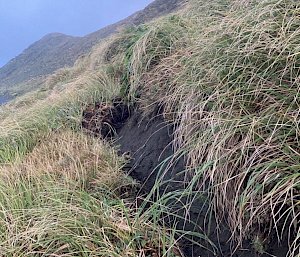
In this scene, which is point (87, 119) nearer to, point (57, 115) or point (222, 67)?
point (57, 115)

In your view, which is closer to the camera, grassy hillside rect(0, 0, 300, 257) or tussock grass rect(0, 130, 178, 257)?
grassy hillside rect(0, 0, 300, 257)

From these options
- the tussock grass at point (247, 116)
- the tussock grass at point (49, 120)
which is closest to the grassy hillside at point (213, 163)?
the tussock grass at point (247, 116)

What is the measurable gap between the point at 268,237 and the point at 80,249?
1.01 metres

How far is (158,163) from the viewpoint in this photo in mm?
3590

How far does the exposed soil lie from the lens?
2570 mm

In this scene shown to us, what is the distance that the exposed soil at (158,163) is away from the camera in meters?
2.57

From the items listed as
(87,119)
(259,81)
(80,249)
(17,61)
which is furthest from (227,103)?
(17,61)

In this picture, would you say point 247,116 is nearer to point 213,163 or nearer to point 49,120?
point 213,163

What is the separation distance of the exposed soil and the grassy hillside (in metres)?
0.05

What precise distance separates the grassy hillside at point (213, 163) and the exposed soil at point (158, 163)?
5 cm

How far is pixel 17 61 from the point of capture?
251 ft

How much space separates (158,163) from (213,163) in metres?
1.06

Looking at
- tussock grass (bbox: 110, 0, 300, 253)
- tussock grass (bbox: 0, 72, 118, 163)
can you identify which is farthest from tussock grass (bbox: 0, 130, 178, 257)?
tussock grass (bbox: 0, 72, 118, 163)

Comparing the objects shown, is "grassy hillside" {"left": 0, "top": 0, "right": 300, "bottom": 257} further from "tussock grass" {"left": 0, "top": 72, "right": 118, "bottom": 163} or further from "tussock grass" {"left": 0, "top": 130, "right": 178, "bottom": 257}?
"tussock grass" {"left": 0, "top": 72, "right": 118, "bottom": 163}
